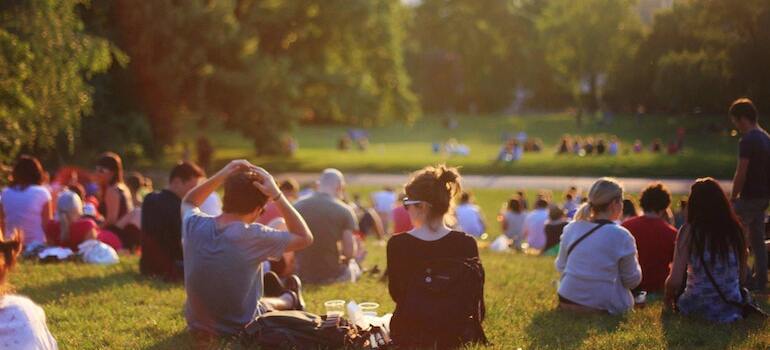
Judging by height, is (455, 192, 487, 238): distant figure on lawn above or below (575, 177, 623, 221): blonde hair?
below

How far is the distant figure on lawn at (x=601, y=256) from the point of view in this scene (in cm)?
752

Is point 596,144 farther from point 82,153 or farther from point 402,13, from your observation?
point 82,153

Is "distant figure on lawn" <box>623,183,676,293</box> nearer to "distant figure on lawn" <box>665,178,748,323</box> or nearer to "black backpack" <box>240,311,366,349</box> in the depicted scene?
"distant figure on lawn" <box>665,178,748,323</box>

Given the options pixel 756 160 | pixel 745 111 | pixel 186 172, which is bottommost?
pixel 186 172

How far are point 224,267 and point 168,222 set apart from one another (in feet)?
10.5

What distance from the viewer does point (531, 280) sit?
10.6 m

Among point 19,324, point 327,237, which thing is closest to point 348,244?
point 327,237

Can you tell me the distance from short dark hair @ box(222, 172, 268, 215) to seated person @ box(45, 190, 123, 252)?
5538 millimetres

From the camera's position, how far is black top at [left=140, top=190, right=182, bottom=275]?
9.48 meters

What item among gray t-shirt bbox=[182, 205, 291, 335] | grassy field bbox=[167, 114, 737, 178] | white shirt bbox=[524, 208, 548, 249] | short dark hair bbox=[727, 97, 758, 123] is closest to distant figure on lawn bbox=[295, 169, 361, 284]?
gray t-shirt bbox=[182, 205, 291, 335]

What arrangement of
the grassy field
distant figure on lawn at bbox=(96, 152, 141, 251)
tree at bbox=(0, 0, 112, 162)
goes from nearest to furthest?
1. distant figure on lawn at bbox=(96, 152, 141, 251)
2. tree at bbox=(0, 0, 112, 162)
3. the grassy field

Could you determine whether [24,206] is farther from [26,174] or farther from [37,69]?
[37,69]

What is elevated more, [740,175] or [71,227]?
[740,175]

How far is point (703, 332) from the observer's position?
278 inches
